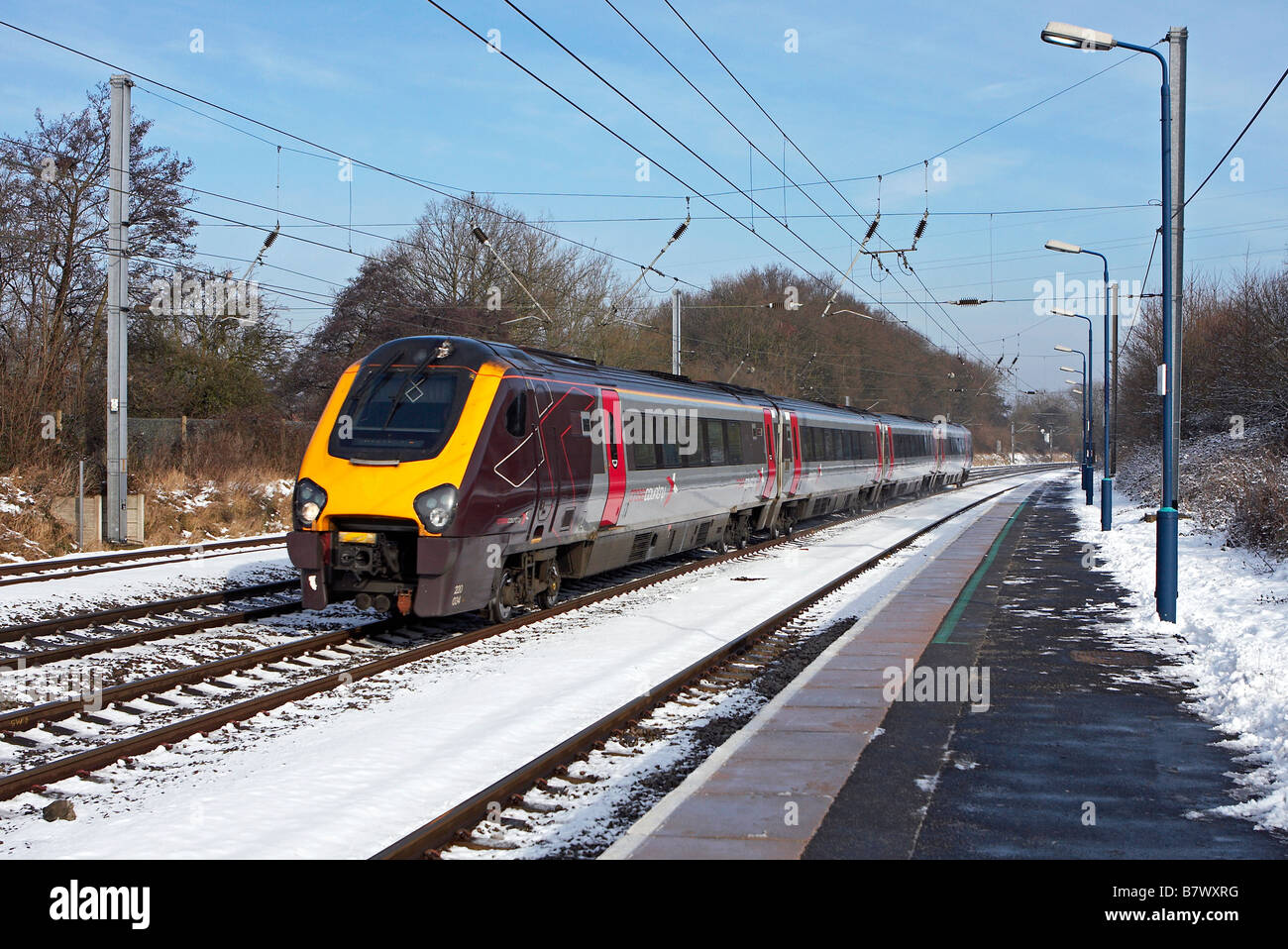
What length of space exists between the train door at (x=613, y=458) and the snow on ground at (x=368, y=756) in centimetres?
180

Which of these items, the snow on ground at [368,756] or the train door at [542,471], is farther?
the train door at [542,471]

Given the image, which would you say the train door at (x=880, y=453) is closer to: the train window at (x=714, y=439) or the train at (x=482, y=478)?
the train window at (x=714, y=439)

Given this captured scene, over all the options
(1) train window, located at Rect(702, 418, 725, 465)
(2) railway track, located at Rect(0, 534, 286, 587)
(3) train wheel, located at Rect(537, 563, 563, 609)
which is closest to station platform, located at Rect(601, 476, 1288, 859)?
(3) train wheel, located at Rect(537, 563, 563, 609)

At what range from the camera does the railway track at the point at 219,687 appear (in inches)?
270

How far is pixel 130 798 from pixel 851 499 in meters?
26.0

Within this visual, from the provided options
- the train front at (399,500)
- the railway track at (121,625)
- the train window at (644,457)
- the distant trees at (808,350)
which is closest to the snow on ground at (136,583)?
the railway track at (121,625)

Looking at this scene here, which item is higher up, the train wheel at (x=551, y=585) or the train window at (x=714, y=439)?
the train window at (x=714, y=439)

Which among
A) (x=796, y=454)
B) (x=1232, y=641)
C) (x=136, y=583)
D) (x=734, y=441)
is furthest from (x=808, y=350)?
(x=1232, y=641)

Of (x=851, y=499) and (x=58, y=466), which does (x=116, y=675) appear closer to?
(x=58, y=466)

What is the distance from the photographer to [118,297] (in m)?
18.9

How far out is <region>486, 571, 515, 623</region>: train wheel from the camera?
11.8m

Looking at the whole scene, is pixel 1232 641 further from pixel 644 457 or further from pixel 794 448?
pixel 794 448

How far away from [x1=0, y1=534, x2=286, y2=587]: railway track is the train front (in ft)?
20.8

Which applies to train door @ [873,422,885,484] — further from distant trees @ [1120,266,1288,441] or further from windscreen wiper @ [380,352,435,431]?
windscreen wiper @ [380,352,435,431]
